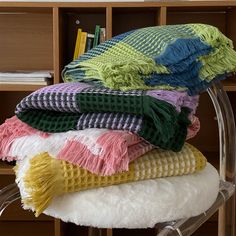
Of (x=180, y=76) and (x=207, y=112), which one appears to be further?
(x=207, y=112)

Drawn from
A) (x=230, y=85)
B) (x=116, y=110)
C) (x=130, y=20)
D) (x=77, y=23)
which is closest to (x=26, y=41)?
(x=77, y=23)

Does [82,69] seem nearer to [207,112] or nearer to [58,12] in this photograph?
[58,12]

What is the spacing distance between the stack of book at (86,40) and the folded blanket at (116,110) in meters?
1.16

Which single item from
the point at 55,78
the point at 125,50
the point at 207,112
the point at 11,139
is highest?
the point at 125,50

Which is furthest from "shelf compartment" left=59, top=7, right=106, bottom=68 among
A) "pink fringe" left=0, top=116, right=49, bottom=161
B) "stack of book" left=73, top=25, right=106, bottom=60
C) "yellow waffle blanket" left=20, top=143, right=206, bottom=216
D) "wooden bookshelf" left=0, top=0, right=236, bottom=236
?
"yellow waffle blanket" left=20, top=143, right=206, bottom=216

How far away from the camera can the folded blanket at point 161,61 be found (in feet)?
2.12

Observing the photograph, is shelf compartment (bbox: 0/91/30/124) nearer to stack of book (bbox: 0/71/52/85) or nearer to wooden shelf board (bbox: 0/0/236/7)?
stack of book (bbox: 0/71/52/85)

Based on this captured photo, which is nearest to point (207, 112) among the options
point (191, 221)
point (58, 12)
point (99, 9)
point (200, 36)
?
point (99, 9)

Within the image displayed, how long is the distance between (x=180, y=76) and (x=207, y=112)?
4.50ft

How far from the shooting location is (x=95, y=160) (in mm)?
567

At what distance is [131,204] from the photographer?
1.85 ft

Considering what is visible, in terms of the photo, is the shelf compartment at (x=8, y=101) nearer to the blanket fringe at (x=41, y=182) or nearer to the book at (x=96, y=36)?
the book at (x=96, y=36)

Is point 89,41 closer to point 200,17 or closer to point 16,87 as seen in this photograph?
point 16,87

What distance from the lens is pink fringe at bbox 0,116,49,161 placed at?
0.66m
